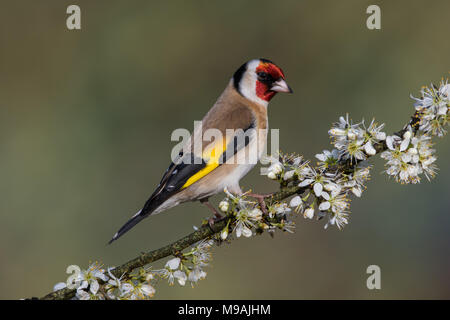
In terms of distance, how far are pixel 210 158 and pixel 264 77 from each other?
1.00 m

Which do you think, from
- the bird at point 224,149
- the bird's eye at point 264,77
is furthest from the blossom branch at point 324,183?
the bird's eye at point 264,77

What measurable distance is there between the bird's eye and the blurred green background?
266 centimetres

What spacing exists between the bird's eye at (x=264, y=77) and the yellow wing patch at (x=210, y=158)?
0.83 metres

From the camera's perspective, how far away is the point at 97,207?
6590mm

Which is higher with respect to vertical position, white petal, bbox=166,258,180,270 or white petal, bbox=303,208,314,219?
white petal, bbox=303,208,314,219

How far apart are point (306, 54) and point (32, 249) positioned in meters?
4.64

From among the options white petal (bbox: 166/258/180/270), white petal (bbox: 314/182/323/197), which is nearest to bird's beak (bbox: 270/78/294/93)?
white petal (bbox: 314/182/323/197)

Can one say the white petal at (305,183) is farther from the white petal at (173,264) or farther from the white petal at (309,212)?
the white petal at (173,264)

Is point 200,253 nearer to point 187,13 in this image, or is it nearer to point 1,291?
point 1,291

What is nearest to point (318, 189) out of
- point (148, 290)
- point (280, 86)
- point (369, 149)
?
point (369, 149)

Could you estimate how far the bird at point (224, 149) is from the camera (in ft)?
11.3

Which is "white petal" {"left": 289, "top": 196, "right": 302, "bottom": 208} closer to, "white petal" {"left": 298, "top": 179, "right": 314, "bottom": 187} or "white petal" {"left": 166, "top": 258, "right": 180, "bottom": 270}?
"white petal" {"left": 298, "top": 179, "right": 314, "bottom": 187}

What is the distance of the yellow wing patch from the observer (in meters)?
3.55
